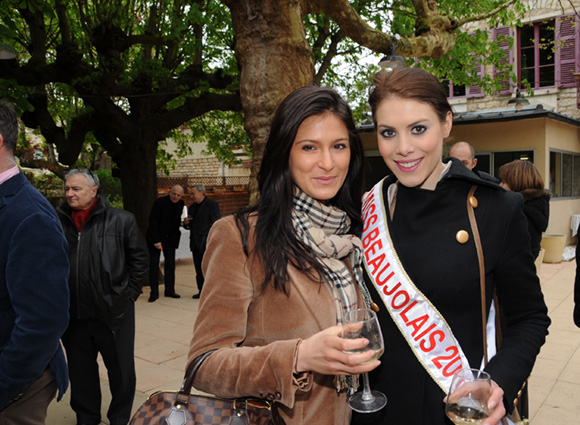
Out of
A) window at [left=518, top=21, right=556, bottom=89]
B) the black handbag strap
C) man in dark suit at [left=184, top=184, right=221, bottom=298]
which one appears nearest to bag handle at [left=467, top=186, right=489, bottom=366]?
the black handbag strap

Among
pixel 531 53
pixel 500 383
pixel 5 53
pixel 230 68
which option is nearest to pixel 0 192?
pixel 500 383

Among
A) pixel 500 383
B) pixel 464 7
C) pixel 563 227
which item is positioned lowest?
pixel 563 227

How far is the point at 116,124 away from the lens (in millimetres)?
9812

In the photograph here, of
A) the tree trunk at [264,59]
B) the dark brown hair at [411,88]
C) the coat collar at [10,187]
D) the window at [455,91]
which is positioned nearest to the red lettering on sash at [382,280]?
the dark brown hair at [411,88]

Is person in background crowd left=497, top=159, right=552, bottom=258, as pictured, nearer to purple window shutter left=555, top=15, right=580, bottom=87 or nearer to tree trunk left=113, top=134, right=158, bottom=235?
tree trunk left=113, top=134, right=158, bottom=235

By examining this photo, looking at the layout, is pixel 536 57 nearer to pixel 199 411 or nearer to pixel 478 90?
pixel 478 90

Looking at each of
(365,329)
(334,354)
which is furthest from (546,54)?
(334,354)

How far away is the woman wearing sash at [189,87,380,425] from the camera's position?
4.92ft

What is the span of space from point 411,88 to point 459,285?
0.71m

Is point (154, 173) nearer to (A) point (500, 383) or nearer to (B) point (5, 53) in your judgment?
(B) point (5, 53)

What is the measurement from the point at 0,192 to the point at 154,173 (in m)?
8.39

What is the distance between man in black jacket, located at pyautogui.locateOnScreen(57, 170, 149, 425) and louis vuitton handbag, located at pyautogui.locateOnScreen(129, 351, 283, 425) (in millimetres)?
2669

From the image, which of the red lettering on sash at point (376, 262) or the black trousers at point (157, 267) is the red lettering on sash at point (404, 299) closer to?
the red lettering on sash at point (376, 262)

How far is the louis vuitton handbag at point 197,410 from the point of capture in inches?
58.4
